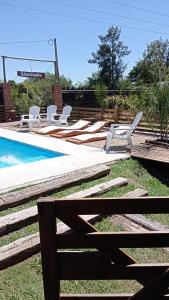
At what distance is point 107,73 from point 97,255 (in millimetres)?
35636

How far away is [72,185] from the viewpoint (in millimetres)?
6121

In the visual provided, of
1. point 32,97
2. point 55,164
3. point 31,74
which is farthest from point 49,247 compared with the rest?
point 31,74

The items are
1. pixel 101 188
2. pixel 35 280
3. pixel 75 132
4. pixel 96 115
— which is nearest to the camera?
pixel 35 280

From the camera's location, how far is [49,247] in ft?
6.80

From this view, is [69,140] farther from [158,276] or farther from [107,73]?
[107,73]

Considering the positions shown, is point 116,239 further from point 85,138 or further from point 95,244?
point 85,138

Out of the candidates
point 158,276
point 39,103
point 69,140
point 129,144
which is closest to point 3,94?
point 39,103

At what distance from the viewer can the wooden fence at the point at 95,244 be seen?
6.56ft

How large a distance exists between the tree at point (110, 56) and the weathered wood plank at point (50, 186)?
102ft

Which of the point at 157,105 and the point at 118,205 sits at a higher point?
the point at 157,105

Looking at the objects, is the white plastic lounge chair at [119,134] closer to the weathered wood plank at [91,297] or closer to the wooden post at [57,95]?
the weathered wood plank at [91,297]

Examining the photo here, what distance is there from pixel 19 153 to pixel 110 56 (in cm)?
2902

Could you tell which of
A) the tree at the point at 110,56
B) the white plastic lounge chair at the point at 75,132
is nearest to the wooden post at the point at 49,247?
the white plastic lounge chair at the point at 75,132

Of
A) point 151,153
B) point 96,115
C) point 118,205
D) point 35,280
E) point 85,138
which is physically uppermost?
point 96,115
